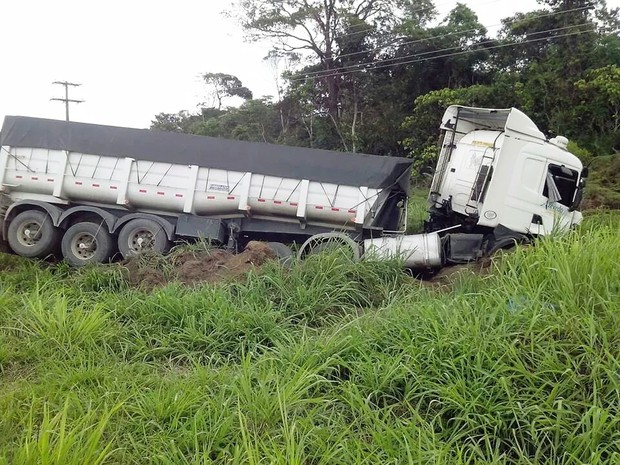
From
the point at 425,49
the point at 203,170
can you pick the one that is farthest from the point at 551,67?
the point at 203,170

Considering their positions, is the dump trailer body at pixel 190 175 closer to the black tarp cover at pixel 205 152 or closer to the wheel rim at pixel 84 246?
the black tarp cover at pixel 205 152

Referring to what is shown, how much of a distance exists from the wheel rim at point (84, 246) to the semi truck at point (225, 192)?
0.02 meters

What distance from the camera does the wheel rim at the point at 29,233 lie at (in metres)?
8.07

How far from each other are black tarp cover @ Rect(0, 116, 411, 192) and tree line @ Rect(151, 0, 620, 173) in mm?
9959

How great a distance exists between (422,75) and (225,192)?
16.3 m

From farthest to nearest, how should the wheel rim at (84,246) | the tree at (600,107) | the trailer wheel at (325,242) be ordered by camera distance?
the tree at (600,107), the wheel rim at (84,246), the trailer wheel at (325,242)

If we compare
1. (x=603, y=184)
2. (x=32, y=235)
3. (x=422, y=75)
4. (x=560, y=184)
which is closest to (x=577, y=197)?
(x=560, y=184)

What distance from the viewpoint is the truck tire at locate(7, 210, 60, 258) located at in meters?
8.04

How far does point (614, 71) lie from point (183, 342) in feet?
55.8

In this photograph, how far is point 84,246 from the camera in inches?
318

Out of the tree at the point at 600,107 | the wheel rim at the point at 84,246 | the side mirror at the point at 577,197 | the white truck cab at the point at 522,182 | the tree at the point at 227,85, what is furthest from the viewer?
the tree at the point at 227,85

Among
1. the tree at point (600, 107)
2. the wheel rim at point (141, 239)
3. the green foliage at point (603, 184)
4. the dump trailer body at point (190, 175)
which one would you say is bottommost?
the wheel rim at point (141, 239)

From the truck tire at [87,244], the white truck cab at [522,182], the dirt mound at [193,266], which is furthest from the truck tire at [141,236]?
the white truck cab at [522,182]

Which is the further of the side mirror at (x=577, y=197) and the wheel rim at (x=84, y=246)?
the wheel rim at (x=84, y=246)
